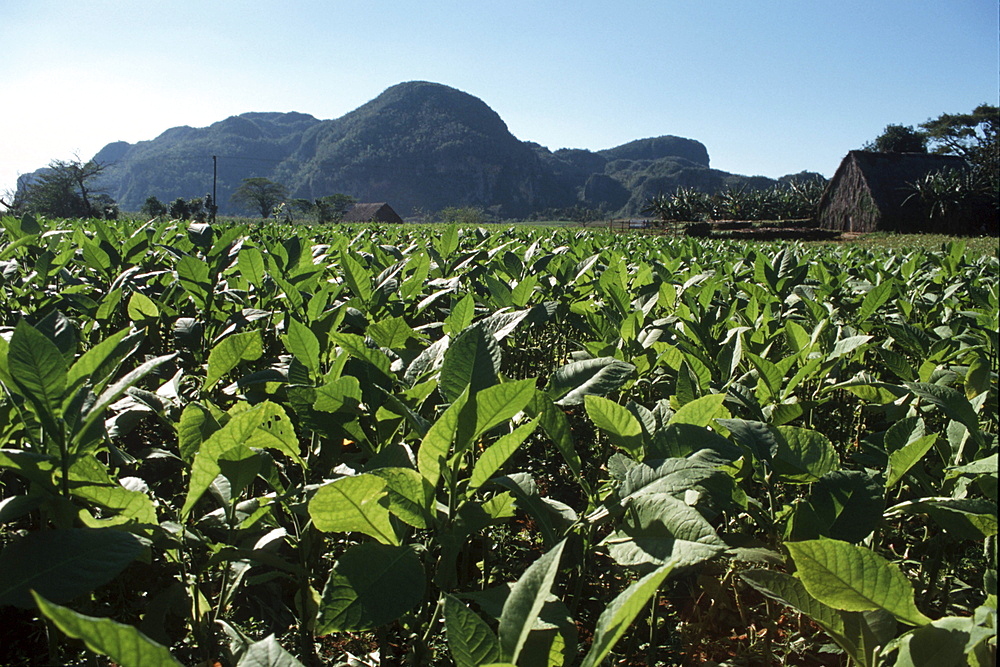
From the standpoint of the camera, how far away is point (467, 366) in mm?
1267

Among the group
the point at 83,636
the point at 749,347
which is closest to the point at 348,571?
the point at 83,636

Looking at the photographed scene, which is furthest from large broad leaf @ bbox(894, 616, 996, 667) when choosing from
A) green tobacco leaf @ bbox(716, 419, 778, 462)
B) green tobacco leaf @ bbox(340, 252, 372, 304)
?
green tobacco leaf @ bbox(340, 252, 372, 304)

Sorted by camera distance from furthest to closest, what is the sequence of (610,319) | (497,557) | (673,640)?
1. (610,319)
2. (497,557)
3. (673,640)

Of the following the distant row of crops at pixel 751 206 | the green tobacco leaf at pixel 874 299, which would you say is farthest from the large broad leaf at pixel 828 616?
the distant row of crops at pixel 751 206

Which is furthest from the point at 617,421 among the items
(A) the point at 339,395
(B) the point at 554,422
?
(A) the point at 339,395

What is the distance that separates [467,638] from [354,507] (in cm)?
31

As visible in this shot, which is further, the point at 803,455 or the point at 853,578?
the point at 803,455

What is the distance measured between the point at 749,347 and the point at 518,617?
1.70 metres

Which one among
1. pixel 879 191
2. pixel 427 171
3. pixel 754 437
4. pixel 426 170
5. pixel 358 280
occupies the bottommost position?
pixel 754 437

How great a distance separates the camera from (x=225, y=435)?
1.13m

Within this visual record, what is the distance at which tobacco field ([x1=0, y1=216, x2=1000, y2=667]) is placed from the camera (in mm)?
938

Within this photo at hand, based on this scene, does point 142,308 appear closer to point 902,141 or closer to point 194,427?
point 194,427

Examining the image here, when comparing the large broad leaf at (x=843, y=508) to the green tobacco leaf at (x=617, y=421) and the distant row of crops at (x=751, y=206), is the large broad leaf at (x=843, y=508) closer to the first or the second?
the green tobacco leaf at (x=617, y=421)

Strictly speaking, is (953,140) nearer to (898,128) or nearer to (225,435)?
(898,128)
